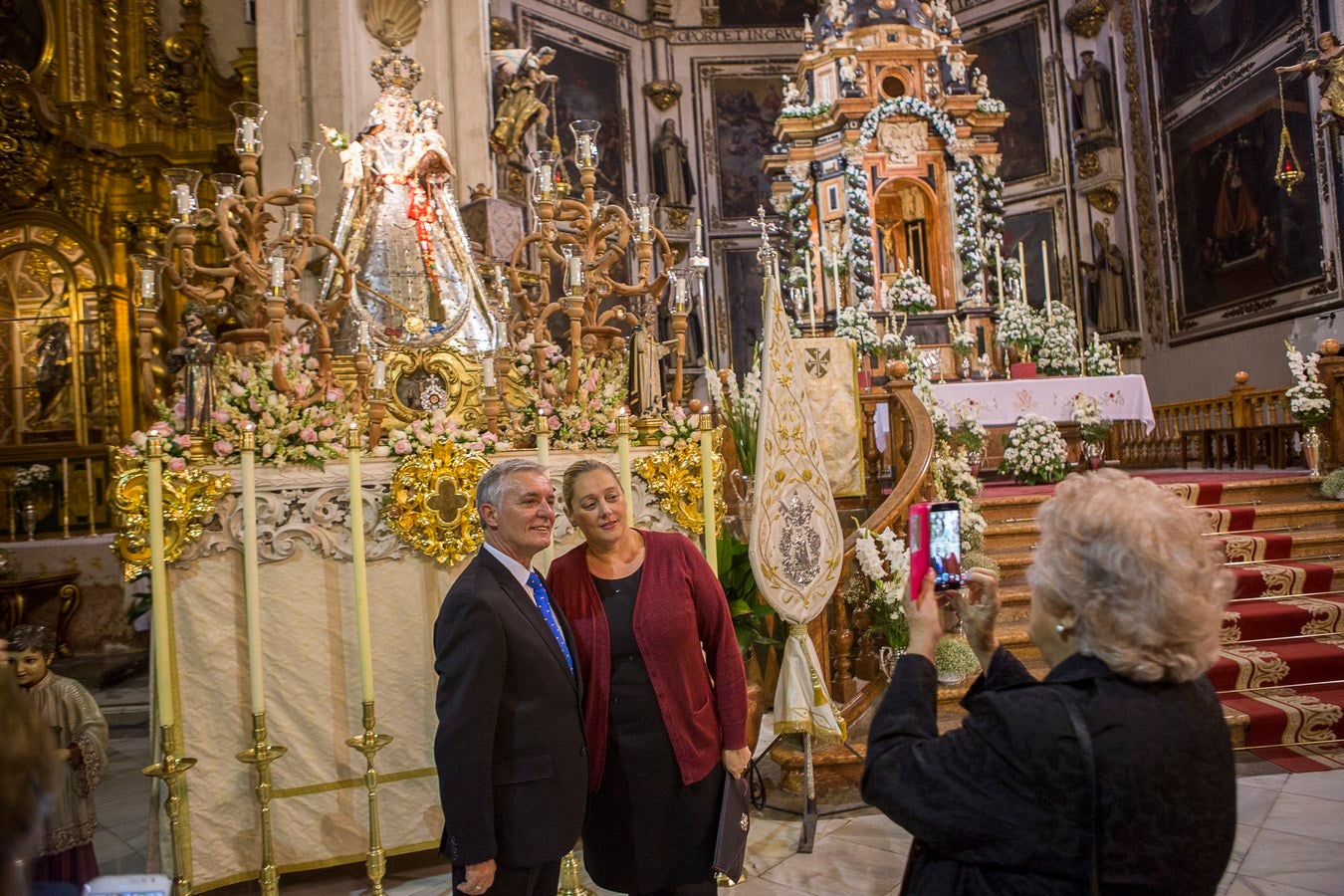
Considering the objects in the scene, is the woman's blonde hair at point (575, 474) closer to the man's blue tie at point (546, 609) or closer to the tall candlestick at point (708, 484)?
the man's blue tie at point (546, 609)

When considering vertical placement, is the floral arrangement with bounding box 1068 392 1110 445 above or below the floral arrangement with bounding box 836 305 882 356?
below

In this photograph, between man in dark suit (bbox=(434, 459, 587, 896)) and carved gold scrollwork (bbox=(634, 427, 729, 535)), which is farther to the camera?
carved gold scrollwork (bbox=(634, 427, 729, 535))

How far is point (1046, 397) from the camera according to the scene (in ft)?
29.7

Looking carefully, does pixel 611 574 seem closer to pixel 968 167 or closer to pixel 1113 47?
pixel 968 167

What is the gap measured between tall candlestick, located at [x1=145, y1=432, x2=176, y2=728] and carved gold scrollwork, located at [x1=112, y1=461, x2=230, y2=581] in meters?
0.04

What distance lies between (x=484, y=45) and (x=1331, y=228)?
9.32 meters

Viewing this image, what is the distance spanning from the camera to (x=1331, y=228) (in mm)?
10711

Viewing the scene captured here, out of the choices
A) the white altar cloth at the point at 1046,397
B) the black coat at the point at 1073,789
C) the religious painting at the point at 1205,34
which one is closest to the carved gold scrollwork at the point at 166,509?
the black coat at the point at 1073,789

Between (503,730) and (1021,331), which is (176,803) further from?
(1021,331)

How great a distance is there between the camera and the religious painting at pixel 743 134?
17969mm

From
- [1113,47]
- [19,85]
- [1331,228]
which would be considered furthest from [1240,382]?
[19,85]

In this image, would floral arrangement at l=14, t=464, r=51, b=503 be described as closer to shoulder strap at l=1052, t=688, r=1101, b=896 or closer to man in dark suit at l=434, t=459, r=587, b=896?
man in dark suit at l=434, t=459, r=587, b=896

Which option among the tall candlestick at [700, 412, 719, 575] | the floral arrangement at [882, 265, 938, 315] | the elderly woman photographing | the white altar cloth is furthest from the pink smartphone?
the floral arrangement at [882, 265, 938, 315]

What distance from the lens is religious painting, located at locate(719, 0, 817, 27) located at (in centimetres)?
1827
